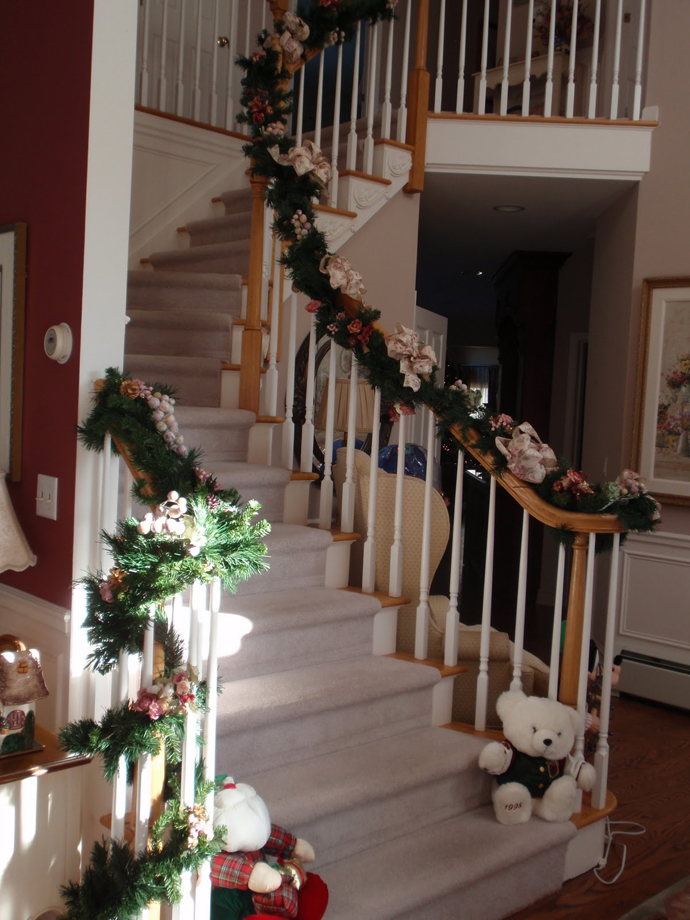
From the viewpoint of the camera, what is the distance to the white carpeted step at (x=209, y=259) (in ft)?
14.2

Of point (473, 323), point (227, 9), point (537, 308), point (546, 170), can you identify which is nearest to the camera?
point (546, 170)

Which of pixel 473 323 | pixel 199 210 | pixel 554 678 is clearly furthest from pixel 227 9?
pixel 473 323

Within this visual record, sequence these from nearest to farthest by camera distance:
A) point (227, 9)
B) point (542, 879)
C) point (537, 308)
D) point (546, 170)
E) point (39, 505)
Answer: point (39, 505)
point (542, 879)
point (546, 170)
point (227, 9)
point (537, 308)

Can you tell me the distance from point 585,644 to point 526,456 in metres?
0.62

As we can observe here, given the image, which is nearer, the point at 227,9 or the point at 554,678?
the point at 554,678

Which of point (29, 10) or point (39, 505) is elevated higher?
point (29, 10)

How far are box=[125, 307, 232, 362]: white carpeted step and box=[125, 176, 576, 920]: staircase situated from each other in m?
0.61

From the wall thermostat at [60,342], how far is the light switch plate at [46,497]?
333mm

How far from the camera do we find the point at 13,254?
2.40 meters

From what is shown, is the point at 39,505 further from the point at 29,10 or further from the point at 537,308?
the point at 537,308

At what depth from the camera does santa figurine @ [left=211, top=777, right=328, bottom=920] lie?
1.96 meters

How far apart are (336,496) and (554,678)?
1330 mm

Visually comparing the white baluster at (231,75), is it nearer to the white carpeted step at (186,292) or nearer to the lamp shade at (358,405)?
the white carpeted step at (186,292)

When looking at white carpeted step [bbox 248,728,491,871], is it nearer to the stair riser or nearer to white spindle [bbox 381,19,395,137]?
the stair riser
